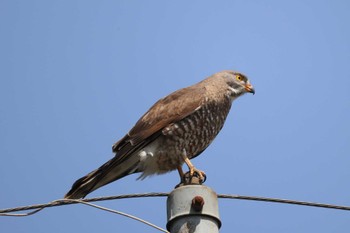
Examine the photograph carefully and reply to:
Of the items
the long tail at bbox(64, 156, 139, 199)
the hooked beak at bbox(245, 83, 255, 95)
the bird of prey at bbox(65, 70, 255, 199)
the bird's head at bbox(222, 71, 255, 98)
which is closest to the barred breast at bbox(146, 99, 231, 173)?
the bird of prey at bbox(65, 70, 255, 199)

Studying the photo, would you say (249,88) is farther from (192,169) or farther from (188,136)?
(192,169)

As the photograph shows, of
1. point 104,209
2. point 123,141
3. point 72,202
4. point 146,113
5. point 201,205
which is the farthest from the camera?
point 146,113

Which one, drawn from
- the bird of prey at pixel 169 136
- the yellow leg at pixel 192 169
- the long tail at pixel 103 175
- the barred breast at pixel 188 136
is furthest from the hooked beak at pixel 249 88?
the long tail at pixel 103 175

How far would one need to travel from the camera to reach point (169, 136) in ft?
22.2

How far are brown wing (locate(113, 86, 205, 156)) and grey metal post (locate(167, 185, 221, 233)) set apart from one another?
101 inches

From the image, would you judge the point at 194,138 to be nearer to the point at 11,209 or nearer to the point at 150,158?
the point at 150,158

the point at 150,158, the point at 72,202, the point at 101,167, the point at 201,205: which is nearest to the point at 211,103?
the point at 150,158

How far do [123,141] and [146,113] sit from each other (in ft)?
1.97

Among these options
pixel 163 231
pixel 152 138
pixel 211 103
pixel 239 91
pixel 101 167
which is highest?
pixel 239 91

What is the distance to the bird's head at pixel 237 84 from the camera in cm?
802

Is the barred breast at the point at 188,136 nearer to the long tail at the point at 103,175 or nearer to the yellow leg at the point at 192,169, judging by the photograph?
the yellow leg at the point at 192,169

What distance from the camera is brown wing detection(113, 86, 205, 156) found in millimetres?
6594

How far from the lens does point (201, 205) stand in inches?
152

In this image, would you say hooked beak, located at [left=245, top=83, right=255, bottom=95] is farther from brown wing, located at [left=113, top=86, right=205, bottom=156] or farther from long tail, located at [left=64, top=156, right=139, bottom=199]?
long tail, located at [left=64, top=156, right=139, bottom=199]
